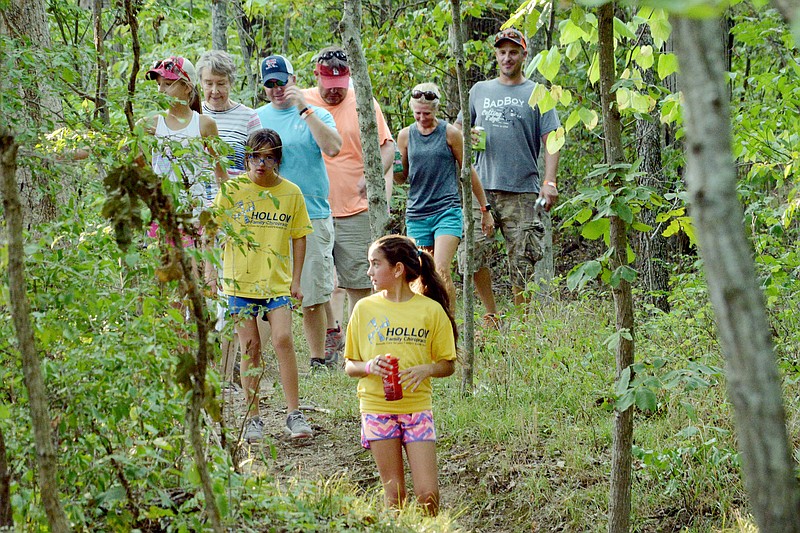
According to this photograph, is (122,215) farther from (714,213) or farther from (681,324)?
(681,324)

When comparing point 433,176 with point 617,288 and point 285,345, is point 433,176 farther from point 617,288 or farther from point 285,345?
point 617,288

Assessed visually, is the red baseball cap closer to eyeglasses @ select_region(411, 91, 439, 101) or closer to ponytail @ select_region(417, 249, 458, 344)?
eyeglasses @ select_region(411, 91, 439, 101)

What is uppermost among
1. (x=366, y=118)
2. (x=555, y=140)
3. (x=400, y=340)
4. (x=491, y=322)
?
(x=366, y=118)

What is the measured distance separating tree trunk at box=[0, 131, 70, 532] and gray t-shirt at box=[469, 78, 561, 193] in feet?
18.0

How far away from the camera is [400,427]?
175 inches

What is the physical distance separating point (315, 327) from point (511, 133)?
233 centimetres

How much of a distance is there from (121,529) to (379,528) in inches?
41.7

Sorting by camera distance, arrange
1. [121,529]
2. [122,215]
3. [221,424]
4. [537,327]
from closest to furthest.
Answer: [122,215] < [121,529] < [221,424] < [537,327]

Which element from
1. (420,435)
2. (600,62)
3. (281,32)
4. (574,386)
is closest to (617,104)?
(600,62)

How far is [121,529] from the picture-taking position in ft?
9.63

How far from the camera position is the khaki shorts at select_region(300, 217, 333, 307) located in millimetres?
6727

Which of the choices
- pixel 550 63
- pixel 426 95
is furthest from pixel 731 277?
pixel 426 95

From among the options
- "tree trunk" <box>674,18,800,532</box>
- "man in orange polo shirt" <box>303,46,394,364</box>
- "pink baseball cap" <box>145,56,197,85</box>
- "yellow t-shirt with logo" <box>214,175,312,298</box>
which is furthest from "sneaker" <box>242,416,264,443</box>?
"tree trunk" <box>674,18,800,532</box>

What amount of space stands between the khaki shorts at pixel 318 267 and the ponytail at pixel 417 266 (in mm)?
2086
